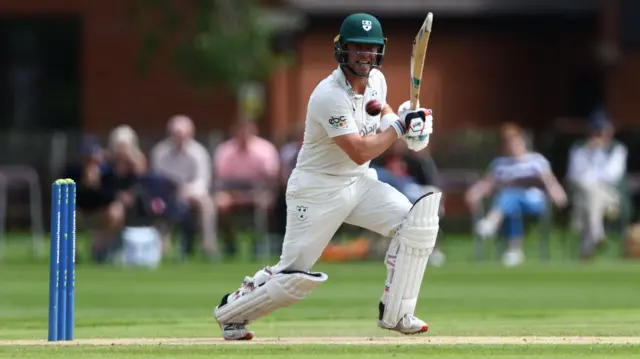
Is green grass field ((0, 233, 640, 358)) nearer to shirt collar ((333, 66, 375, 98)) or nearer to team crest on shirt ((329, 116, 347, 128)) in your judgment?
team crest on shirt ((329, 116, 347, 128))

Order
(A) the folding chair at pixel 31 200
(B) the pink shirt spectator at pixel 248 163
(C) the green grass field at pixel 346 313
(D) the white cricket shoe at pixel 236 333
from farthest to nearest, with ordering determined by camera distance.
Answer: (A) the folding chair at pixel 31 200 → (B) the pink shirt spectator at pixel 248 163 → (D) the white cricket shoe at pixel 236 333 → (C) the green grass field at pixel 346 313

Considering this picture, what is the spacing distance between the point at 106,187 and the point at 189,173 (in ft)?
4.05

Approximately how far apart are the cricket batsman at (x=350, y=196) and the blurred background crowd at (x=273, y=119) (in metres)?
8.02

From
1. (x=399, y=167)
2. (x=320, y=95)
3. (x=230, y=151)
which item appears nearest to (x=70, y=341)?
(x=320, y=95)

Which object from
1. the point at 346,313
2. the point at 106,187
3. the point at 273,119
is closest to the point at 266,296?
the point at 346,313

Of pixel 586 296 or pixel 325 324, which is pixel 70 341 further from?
pixel 586 296

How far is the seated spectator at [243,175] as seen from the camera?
18266 mm

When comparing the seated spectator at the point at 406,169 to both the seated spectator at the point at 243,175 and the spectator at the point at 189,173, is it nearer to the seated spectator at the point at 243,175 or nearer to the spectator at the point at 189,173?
the seated spectator at the point at 243,175

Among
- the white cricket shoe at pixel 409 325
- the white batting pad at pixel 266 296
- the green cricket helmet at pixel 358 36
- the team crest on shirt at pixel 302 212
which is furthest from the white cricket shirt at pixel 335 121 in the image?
the white cricket shoe at pixel 409 325

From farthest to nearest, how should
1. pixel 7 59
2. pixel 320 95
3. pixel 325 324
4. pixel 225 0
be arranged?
pixel 7 59
pixel 225 0
pixel 325 324
pixel 320 95

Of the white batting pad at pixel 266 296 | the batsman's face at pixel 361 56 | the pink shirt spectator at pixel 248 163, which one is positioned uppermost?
the batsman's face at pixel 361 56

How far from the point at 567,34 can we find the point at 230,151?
1179 cm

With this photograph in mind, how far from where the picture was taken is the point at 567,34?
28.9 meters

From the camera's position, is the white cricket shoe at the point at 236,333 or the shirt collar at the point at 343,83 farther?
the white cricket shoe at the point at 236,333
